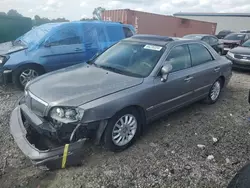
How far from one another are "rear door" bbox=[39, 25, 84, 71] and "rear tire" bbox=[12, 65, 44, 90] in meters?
0.29

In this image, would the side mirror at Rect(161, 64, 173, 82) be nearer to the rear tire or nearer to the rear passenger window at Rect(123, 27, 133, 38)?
the rear tire

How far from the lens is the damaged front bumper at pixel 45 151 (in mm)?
2346

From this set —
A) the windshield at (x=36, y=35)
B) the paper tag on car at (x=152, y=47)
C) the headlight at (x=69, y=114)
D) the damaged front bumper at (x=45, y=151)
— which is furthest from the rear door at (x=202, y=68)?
the windshield at (x=36, y=35)

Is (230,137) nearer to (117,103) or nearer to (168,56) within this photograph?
(168,56)

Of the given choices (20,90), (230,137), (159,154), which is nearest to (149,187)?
(159,154)

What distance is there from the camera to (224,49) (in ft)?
40.5

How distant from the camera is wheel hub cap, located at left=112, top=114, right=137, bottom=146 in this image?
293 cm

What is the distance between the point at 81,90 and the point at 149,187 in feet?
4.70

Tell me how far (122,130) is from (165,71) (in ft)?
3.50

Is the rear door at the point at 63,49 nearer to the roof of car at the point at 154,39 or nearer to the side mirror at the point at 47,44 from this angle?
the side mirror at the point at 47,44

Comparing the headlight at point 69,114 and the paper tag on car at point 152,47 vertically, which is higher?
the paper tag on car at point 152,47

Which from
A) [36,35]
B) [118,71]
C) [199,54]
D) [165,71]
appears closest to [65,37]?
[36,35]

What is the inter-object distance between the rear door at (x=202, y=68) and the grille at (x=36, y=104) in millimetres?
2657

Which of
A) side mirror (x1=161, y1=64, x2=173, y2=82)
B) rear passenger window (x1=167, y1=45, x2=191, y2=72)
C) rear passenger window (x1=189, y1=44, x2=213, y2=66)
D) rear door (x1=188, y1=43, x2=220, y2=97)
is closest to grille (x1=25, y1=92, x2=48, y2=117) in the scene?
side mirror (x1=161, y1=64, x2=173, y2=82)
